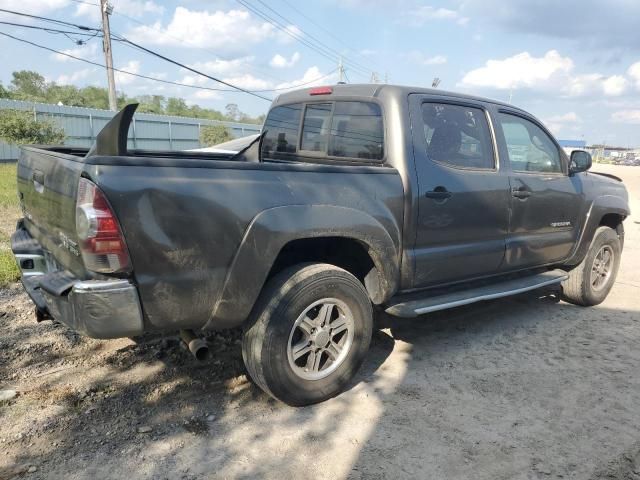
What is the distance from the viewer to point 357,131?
149 inches

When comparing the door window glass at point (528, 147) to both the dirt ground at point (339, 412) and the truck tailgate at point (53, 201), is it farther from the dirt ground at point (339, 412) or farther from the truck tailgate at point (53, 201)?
the truck tailgate at point (53, 201)

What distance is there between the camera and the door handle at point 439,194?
3.52 meters

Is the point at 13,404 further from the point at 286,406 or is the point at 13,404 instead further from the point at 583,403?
the point at 583,403

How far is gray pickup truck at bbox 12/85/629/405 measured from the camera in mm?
2457

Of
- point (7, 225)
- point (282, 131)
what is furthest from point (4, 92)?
point (282, 131)

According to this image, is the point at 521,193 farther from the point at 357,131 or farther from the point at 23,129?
the point at 23,129

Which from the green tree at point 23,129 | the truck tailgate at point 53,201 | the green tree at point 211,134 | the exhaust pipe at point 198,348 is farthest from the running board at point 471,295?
the green tree at point 211,134

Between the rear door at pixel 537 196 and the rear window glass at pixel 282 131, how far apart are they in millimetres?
1687

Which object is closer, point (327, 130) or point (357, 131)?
point (357, 131)

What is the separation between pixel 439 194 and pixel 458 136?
637 mm

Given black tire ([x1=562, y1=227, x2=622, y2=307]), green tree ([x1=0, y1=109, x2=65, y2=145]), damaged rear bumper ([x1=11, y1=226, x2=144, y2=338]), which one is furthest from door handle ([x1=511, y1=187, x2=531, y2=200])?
green tree ([x1=0, y1=109, x2=65, y2=145])

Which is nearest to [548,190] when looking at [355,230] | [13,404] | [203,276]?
[355,230]

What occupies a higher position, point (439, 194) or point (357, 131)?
point (357, 131)

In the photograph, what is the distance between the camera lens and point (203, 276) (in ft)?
8.67
